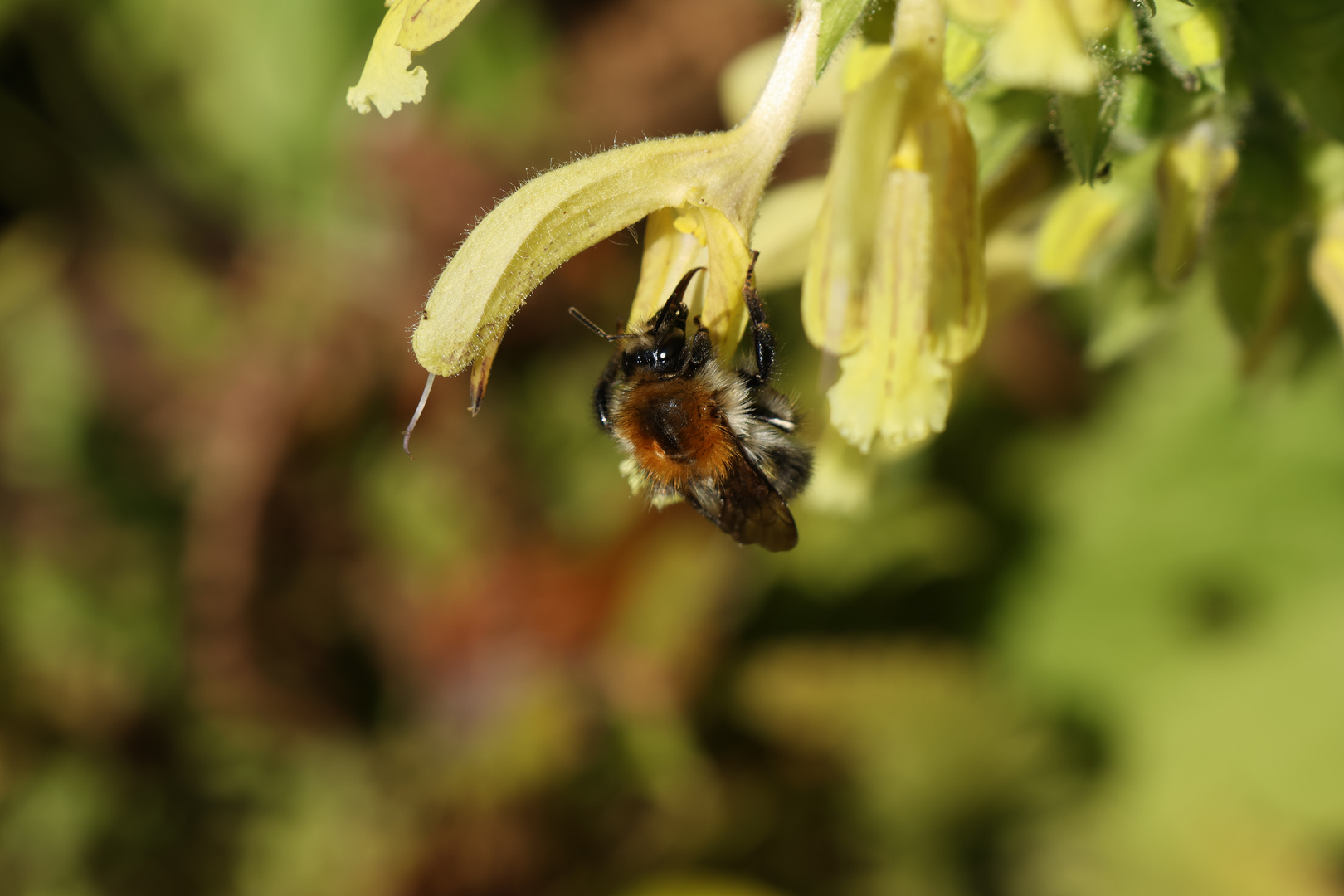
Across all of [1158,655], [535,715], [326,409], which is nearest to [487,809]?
[535,715]

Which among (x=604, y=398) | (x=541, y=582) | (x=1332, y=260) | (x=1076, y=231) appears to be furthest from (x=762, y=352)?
(x=541, y=582)

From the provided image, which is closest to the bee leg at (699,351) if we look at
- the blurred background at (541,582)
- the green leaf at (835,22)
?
the green leaf at (835,22)

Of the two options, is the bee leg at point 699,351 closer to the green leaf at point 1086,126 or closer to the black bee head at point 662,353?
the black bee head at point 662,353

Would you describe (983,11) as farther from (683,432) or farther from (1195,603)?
(1195,603)

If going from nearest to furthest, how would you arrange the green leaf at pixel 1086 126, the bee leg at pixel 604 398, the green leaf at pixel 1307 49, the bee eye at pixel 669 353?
1. the green leaf at pixel 1086 126
2. the green leaf at pixel 1307 49
3. the bee eye at pixel 669 353
4. the bee leg at pixel 604 398

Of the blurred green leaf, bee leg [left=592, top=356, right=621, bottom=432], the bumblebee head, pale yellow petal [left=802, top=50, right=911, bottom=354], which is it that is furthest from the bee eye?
the blurred green leaf

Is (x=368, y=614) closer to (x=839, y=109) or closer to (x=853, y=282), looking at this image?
(x=839, y=109)
